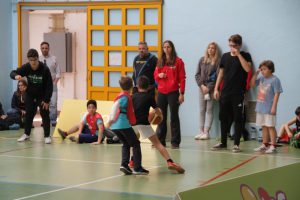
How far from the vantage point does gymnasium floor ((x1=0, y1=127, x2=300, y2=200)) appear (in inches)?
301

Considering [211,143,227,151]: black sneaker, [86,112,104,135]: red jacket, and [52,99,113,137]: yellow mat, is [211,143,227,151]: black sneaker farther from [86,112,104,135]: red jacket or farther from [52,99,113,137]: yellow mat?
[52,99,113,137]: yellow mat

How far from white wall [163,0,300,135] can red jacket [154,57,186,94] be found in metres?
2.73

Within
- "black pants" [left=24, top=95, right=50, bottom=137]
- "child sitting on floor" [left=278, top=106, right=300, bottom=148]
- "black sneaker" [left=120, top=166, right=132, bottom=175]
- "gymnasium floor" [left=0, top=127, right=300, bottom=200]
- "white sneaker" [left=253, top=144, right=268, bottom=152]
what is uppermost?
"black pants" [left=24, top=95, right=50, bottom=137]

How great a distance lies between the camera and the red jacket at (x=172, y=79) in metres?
11.5

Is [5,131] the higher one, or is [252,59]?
[252,59]

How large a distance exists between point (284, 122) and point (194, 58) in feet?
8.44

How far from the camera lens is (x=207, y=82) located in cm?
1392

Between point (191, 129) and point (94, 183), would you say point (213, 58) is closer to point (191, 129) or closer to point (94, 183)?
point (191, 129)

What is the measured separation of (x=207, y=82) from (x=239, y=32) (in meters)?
1.33

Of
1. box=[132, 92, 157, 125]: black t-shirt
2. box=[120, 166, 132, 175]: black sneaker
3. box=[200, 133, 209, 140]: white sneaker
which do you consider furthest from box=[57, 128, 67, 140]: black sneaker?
box=[120, 166, 132, 175]: black sneaker

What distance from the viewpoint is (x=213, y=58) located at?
13.8 meters

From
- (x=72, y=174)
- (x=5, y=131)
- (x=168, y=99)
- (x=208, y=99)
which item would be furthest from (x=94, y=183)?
(x=5, y=131)

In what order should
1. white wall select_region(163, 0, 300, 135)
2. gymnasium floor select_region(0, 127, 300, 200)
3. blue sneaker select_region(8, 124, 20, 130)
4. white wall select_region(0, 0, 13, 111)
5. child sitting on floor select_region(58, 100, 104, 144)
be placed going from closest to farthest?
gymnasium floor select_region(0, 127, 300, 200), child sitting on floor select_region(58, 100, 104, 144), white wall select_region(163, 0, 300, 135), blue sneaker select_region(8, 124, 20, 130), white wall select_region(0, 0, 13, 111)

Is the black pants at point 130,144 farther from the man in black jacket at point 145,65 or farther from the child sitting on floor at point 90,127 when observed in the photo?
the child sitting on floor at point 90,127
